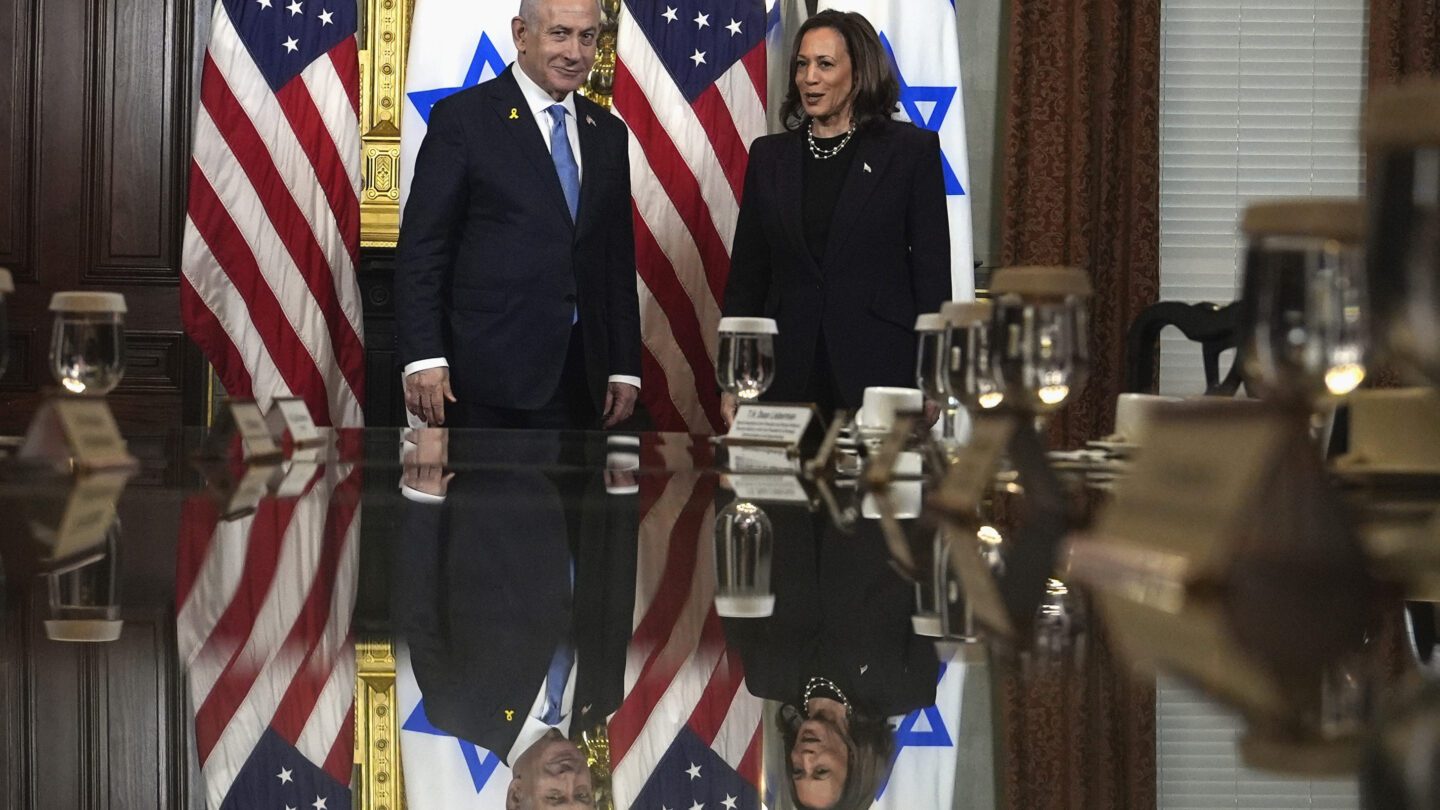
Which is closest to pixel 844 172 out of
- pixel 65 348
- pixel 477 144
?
pixel 477 144

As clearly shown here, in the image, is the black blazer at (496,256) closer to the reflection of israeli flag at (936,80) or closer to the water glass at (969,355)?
the reflection of israeli flag at (936,80)

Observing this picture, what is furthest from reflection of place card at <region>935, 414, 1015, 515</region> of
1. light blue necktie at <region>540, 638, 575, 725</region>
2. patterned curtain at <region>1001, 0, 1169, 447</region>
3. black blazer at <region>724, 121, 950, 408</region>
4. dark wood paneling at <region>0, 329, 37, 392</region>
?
dark wood paneling at <region>0, 329, 37, 392</region>

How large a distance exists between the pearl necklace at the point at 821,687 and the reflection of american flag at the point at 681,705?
0.02 m

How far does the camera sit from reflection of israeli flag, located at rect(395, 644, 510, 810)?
47cm

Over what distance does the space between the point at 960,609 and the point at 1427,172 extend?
0.32m

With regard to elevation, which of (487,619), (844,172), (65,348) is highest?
(844,172)

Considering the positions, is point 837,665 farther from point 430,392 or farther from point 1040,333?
point 430,392

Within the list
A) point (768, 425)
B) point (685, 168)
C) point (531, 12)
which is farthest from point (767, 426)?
point (685, 168)

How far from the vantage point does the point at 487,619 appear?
2.60 ft

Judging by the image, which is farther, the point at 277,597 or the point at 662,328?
the point at 662,328

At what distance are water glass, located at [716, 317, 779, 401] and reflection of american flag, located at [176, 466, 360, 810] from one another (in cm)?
107

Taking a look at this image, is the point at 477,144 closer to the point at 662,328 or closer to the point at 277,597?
the point at 662,328

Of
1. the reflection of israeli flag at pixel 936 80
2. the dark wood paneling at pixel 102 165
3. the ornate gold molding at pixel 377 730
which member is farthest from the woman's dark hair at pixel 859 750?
the dark wood paneling at pixel 102 165

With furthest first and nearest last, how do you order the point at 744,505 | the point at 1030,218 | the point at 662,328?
the point at 1030,218, the point at 662,328, the point at 744,505
